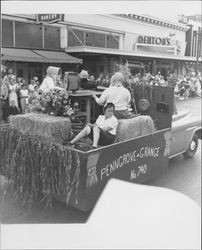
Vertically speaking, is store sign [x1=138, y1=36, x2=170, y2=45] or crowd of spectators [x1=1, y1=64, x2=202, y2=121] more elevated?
store sign [x1=138, y1=36, x2=170, y2=45]

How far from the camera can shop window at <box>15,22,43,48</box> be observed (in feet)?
3.21

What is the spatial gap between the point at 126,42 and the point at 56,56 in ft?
0.83

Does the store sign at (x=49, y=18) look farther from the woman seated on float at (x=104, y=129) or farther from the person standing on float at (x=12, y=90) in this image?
the woman seated on float at (x=104, y=129)

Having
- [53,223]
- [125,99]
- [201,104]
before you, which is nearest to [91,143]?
[125,99]

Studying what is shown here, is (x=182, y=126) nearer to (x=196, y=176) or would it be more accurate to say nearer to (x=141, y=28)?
(x=196, y=176)

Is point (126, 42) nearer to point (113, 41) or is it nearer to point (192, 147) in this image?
point (113, 41)

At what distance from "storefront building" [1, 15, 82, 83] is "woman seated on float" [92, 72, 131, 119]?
0.19m

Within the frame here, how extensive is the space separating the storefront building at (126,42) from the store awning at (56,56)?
0.02 metres

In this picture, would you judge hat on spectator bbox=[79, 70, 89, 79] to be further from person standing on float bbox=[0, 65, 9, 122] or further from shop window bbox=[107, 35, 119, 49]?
person standing on float bbox=[0, 65, 9, 122]

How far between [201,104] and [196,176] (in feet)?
1.04

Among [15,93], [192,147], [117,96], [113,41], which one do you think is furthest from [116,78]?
[192,147]

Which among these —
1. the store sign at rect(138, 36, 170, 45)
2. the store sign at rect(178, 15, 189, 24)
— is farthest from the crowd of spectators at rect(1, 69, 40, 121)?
the store sign at rect(178, 15, 189, 24)

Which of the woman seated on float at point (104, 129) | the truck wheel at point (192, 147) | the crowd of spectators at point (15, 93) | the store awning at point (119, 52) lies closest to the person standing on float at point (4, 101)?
the crowd of spectators at point (15, 93)

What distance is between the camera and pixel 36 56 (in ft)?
3.32
